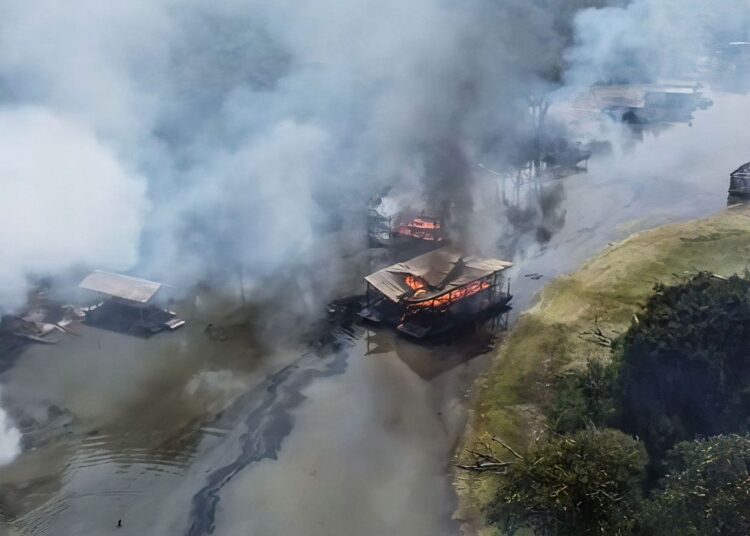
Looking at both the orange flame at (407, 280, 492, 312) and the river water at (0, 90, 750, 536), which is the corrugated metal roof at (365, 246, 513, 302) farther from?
the river water at (0, 90, 750, 536)

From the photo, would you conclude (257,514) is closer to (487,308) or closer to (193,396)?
(193,396)

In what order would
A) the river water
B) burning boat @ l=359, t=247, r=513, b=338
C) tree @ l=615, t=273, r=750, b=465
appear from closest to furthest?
tree @ l=615, t=273, r=750, b=465
the river water
burning boat @ l=359, t=247, r=513, b=338

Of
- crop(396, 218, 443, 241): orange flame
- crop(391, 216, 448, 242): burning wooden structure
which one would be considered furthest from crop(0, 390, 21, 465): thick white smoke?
crop(396, 218, 443, 241): orange flame

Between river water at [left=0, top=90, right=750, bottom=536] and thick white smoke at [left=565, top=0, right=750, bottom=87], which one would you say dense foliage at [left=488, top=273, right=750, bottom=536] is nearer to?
river water at [left=0, top=90, right=750, bottom=536]

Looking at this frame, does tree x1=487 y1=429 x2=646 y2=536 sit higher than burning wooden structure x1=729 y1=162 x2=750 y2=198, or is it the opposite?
tree x1=487 y1=429 x2=646 y2=536

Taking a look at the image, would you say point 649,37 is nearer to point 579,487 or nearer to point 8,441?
point 579,487

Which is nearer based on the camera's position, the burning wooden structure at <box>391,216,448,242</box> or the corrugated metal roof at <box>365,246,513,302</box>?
the corrugated metal roof at <box>365,246,513,302</box>

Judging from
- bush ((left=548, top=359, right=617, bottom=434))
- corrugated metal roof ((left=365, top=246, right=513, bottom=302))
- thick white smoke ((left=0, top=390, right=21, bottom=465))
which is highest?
bush ((left=548, top=359, right=617, bottom=434))

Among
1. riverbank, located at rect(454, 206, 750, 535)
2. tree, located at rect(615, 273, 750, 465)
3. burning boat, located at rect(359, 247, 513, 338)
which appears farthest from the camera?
burning boat, located at rect(359, 247, 513, 338)
